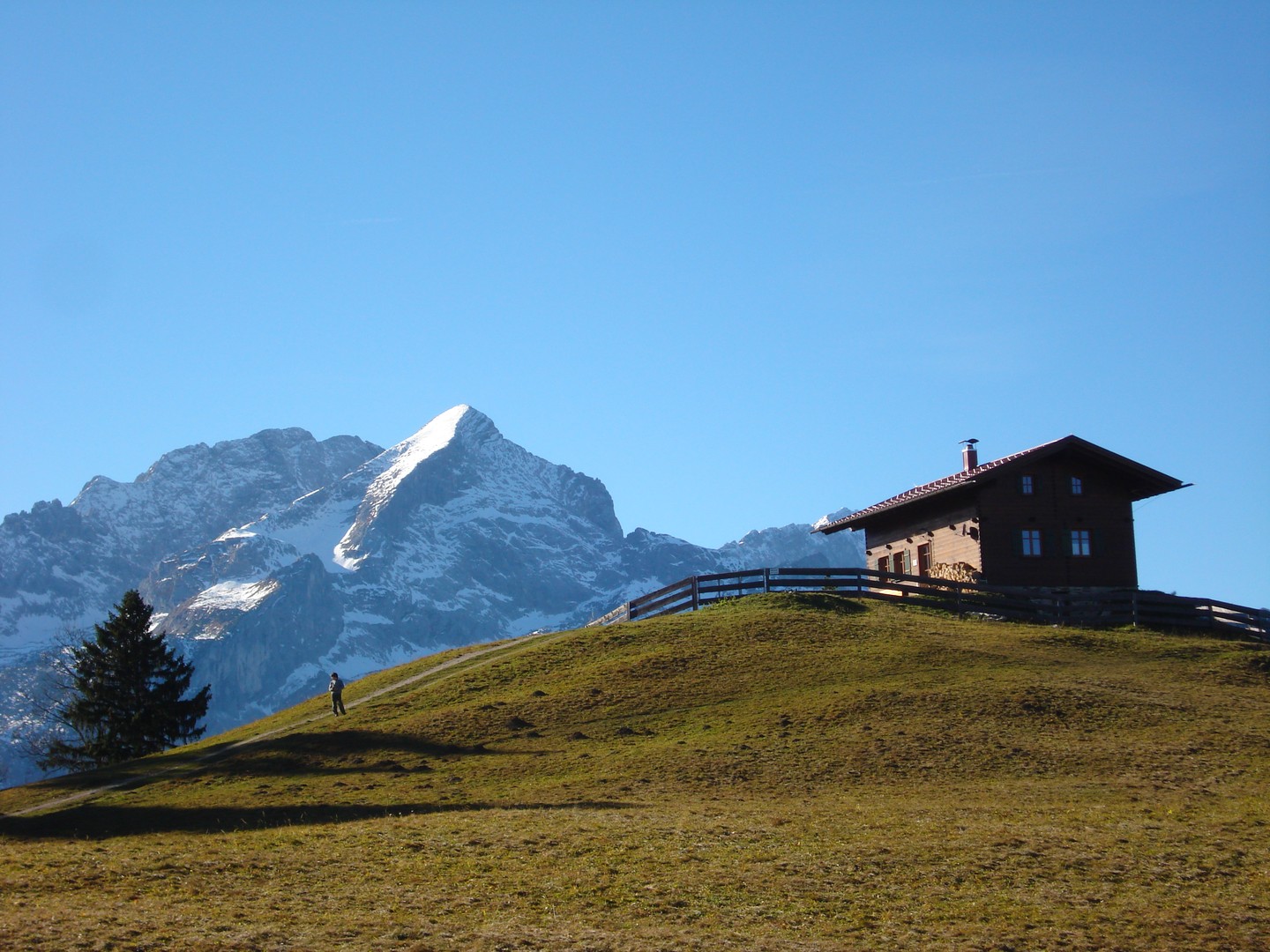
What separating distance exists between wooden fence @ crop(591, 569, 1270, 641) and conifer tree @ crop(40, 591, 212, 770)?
2359 cm

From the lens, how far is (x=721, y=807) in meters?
30.7

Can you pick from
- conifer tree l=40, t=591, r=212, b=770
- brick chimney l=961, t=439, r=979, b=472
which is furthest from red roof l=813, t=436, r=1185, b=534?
conifer tree l=40, t=591, r=212, b=770

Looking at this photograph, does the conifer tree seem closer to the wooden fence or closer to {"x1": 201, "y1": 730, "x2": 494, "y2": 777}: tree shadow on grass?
{"x1": 201, "y1": 730, "x2": 494, "y2": 777}: tree shadow on grass

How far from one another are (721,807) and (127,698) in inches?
1665

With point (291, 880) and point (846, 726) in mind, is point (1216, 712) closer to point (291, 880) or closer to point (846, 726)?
point (846, 726)

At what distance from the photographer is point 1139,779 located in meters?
33.4

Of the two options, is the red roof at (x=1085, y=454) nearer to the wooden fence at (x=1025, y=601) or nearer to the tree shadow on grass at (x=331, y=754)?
the wooden fence at (x=1025, y=601)

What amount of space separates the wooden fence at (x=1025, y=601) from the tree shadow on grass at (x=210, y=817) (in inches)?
954

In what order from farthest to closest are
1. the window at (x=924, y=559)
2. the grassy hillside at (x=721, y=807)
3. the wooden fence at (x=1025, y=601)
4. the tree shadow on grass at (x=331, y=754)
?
the window at (x=924, y=559) < the wooden fence at (x=1025, y=601) < the tree shadow on grass at (x=331, y=754) < the grassy hillside at (x=721, y=807)

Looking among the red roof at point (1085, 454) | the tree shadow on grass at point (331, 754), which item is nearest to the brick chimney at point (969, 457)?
the red roof at point (1085, 454)

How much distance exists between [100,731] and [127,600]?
6855 millimetres

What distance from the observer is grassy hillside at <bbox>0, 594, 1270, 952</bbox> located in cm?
2122

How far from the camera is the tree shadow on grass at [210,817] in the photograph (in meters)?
31.1

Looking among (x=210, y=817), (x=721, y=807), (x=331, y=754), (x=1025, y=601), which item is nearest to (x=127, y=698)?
(x=331, y=754)
